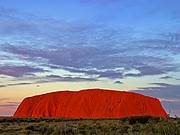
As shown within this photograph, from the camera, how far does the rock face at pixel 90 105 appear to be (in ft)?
403

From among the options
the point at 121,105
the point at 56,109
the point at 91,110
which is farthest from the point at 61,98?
the point at 121,105

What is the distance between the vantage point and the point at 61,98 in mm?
133250

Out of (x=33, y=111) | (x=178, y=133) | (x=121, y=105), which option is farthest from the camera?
(x=33, y=111)

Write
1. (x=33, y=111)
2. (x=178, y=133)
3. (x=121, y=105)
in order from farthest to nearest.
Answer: (x=33, y=111) → (x=121, y=105) → (x=178, y=133)

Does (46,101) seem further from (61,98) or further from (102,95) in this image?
(102,95)

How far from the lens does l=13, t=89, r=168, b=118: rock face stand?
12294cm

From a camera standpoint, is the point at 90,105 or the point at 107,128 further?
the point at 90,105

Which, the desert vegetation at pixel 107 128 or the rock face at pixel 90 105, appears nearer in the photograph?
the desert vegetation at pixel 107 128

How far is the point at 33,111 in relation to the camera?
432 ft

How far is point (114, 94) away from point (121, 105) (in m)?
7.26

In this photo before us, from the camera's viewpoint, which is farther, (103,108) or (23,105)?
(23,105)

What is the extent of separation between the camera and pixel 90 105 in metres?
125

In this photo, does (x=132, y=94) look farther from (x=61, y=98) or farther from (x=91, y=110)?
(x=61, y=98)

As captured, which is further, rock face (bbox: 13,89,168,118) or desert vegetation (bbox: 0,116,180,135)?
rock face (bbox: 13,89,168,118)
